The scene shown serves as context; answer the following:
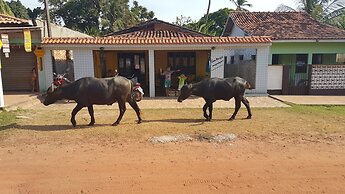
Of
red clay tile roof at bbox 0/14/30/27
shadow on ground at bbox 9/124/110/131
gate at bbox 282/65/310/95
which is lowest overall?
shadow on ground at bbox 9/124/110/131

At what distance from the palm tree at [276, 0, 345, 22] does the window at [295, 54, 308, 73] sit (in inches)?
335

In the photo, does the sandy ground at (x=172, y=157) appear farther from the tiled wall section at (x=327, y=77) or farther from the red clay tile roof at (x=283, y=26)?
the red clay tile roof at (x=283, y=26)

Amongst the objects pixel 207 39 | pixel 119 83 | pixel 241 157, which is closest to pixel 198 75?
pixel 207 39

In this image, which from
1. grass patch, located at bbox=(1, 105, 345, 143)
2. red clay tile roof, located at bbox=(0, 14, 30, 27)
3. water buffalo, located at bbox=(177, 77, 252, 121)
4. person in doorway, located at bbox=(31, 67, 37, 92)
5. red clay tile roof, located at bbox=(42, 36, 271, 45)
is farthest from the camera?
person in doorway, located at bbox=(31, 67, 37, 92)

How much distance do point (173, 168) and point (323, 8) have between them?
24130 millimetres

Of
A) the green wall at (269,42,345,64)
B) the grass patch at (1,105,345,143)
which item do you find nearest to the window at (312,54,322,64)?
the green wall at (269,42,345,64)

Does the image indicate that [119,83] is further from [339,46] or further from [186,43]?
[339,46]

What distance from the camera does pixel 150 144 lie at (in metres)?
6.61

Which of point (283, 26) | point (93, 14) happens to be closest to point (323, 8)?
point (283, 26)

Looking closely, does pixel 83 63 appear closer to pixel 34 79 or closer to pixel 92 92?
pixel 34 79

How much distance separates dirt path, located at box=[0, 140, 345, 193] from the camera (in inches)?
175

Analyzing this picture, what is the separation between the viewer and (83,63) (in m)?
13.9

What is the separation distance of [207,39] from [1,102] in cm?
885

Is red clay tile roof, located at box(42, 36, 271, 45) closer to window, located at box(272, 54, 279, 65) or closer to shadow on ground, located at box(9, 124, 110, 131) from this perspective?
window, located at box(272, 54, 279, 65)
